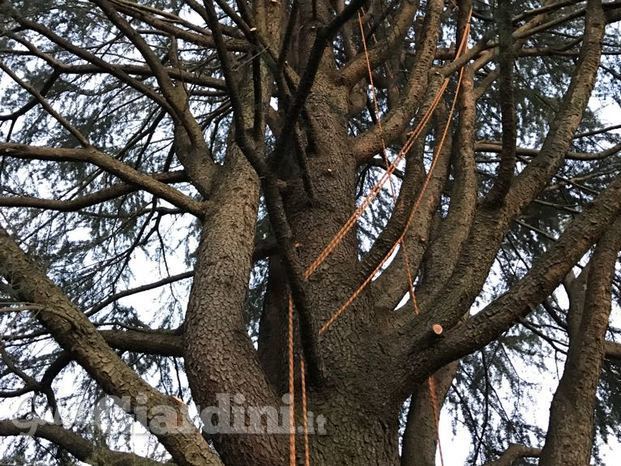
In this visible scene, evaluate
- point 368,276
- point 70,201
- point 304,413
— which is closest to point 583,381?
point 368,276

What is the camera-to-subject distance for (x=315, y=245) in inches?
109

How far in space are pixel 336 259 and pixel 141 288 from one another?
1184mm

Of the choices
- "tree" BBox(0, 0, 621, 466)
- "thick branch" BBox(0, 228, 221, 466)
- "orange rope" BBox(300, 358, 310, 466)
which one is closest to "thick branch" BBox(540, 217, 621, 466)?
"tree" BBox(0, 0, 621, 466)

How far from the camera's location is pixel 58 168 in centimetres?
454

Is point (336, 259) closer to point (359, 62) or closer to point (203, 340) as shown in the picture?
point (203, 340)

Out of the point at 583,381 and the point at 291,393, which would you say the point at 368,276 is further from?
the point at 583,381

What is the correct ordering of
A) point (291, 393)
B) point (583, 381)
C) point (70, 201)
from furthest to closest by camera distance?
point (70, 201)
point (583, 381)
point (291, 393)

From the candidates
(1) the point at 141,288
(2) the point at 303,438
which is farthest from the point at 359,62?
(2) the point at 303,438

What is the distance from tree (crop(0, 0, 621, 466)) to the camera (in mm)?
2119

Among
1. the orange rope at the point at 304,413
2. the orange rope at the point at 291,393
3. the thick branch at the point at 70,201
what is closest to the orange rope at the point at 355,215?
the orange rope at the point at 291,393

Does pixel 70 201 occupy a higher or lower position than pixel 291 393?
higher

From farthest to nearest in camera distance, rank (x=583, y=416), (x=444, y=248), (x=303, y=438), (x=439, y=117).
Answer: (x=439, y=117) → (x=444, y=248) → (x=583, y=416) → (x=303, y=438)

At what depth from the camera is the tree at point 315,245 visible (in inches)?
83.4

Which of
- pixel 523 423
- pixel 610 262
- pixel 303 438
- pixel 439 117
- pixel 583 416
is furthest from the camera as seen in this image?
pixel 523 423
